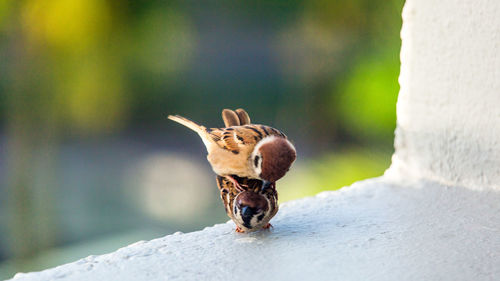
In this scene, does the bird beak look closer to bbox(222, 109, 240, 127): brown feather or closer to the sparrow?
the sparrow

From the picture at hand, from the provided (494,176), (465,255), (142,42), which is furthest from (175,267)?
(142,42)

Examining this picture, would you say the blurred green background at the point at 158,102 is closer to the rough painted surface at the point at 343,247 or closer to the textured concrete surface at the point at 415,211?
the textured concrete surface at the point at 415,211

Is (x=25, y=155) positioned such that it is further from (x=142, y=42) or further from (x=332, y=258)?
(x=332, y=258)

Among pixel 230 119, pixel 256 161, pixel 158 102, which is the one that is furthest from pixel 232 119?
pixel 158 102

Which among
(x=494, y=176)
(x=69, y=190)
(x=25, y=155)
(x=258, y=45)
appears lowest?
(x=69, y=190)

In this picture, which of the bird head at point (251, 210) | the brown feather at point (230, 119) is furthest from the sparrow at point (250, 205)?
the brown feather at point (230, 119)
